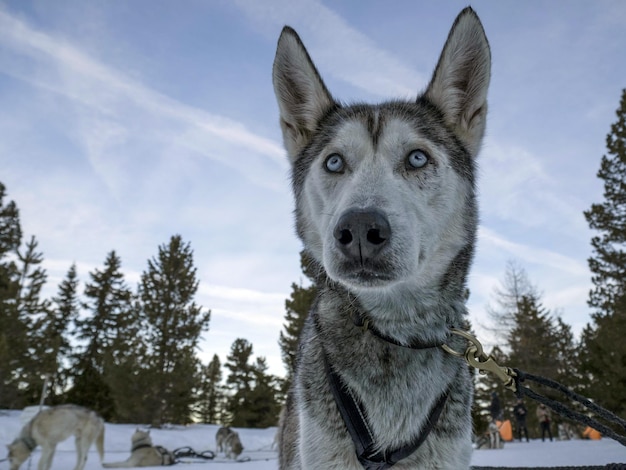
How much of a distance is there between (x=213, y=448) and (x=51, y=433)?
12271 millimetres

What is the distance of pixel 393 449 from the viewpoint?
2158 mm

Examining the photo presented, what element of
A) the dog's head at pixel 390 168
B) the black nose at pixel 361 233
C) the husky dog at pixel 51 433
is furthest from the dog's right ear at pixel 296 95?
the husky dog at pixel 51 433

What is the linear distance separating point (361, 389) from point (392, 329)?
35 centimetres

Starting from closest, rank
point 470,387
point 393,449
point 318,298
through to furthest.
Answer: point 393,449 < point 470,387 < point 318,298

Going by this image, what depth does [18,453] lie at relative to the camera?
7.91 m

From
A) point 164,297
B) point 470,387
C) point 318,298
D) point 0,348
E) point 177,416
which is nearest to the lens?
point 470,387

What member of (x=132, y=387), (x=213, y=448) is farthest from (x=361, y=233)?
(x=132, y=387)

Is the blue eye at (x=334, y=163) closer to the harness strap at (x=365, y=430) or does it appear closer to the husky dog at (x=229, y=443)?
the harness strap at (x=365, y=430)

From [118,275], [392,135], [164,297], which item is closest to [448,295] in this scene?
[392,135]

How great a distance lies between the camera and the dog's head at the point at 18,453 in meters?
7.86

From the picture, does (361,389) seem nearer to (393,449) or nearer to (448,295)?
(393,449)

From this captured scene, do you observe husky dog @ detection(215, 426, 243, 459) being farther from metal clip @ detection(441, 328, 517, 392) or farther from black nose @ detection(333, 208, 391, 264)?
black nose @ detection(333, 208, 391, 264)

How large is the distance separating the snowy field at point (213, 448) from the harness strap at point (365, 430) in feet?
18.4

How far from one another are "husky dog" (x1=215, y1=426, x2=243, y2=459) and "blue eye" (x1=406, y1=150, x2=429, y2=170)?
50.4 feet
